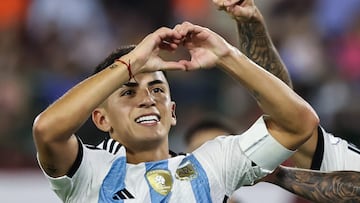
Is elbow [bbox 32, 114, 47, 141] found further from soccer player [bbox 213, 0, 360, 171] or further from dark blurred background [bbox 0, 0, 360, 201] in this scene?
dark blurred background [bbox 0, 0, 360, 201]

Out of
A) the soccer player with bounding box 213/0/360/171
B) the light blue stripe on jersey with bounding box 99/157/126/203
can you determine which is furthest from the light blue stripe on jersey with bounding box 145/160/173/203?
the soccer player with bounding box 213/0/360/171

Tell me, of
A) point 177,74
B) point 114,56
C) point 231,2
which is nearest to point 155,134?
point 114,56

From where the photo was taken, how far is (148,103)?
461 centimetres

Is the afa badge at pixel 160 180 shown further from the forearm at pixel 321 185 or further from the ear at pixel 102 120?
the forearm at pixel 321 185

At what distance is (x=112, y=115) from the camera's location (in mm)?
4746

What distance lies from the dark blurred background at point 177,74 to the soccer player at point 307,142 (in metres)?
2.60

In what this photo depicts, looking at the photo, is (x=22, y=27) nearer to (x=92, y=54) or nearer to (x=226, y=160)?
(x=92, y=54)

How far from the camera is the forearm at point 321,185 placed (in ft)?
16.0

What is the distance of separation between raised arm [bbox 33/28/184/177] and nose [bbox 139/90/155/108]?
256 millimetres

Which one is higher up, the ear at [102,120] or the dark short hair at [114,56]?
the dark short hair at [114,56]

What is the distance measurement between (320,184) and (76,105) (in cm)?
129

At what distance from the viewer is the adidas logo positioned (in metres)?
4.47

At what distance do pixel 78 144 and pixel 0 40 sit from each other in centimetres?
487

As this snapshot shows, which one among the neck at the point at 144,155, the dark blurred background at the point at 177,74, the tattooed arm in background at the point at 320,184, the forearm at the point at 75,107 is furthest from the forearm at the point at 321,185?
the dark blurred background at the point at 177,74
